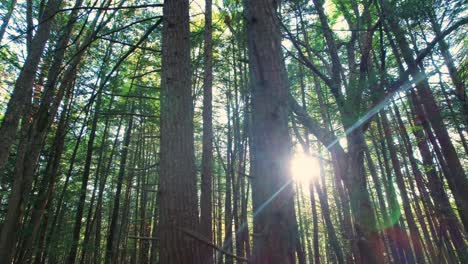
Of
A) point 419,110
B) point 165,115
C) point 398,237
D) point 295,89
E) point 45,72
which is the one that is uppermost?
point 295,89

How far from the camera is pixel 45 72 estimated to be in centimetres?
764

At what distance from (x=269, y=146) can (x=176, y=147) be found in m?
0.90

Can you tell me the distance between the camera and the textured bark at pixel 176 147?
6.18ft

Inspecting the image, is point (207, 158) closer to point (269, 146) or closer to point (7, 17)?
point (269, 146)

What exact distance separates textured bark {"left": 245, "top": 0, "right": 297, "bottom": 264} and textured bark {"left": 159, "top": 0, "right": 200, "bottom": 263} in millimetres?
719

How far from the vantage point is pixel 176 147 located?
2.10 m

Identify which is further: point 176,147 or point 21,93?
point 21,93

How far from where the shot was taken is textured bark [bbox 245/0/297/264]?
4.27 ft

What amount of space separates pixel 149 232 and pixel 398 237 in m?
12.8

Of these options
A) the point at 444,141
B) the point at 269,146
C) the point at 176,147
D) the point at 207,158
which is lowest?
the point at 269,146

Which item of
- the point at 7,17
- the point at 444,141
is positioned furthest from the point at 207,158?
the point at 7,17

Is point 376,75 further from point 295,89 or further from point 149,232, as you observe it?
point 149,232

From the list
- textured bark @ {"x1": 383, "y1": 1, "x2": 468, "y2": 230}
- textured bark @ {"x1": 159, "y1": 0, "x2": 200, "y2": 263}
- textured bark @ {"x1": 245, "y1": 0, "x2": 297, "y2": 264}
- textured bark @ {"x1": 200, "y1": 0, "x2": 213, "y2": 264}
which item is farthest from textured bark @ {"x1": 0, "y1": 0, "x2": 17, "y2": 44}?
textured bark @ {"x1": 383, "y1": 1, "x2": 468, "y2": 230}

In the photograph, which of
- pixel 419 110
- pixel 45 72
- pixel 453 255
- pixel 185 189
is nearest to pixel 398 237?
pixel 453 255
